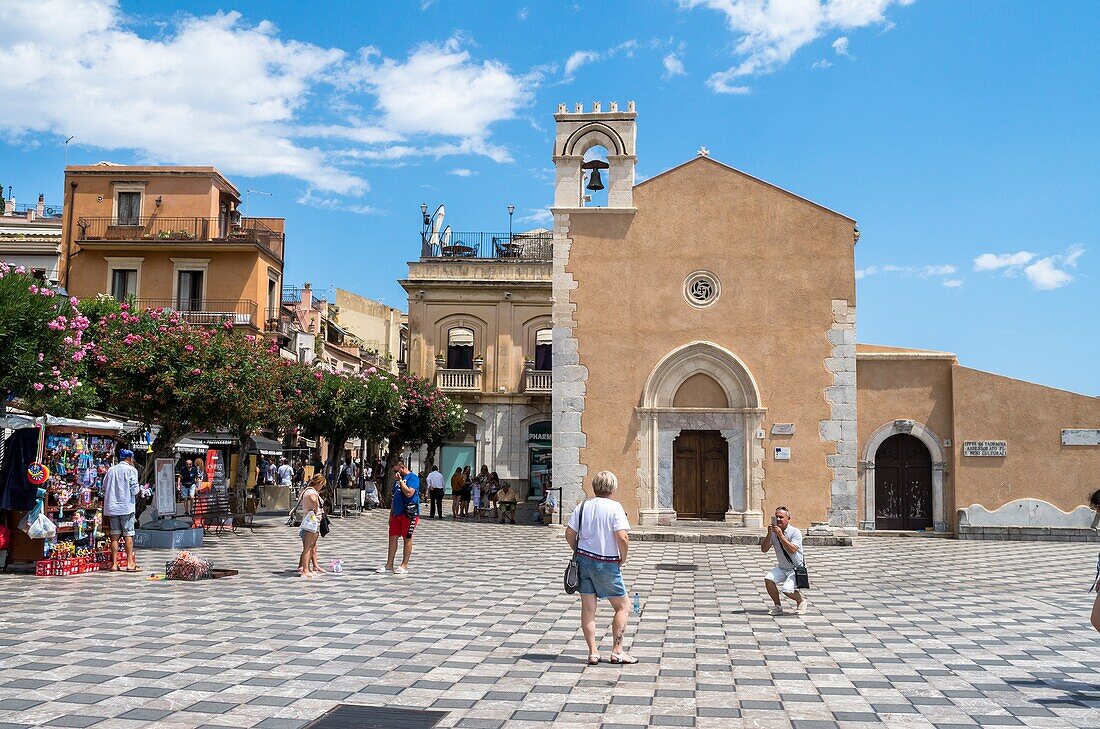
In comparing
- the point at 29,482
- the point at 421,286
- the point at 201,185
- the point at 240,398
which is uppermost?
the point at 201,185

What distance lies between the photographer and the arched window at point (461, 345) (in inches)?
1447

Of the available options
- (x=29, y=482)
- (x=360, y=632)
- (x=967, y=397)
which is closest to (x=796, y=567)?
(x=360, y=632)

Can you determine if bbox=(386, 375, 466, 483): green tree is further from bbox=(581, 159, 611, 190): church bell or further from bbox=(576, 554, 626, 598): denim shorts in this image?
bbox=(576, 554, 626, 598): denim shorts

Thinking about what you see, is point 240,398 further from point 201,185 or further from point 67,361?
point 201,185

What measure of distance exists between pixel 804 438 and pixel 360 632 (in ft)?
46.8

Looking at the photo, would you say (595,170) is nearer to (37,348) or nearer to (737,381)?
(737,381)

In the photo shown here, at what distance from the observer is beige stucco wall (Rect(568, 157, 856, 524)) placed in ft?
69.1

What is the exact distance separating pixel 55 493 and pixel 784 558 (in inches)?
378

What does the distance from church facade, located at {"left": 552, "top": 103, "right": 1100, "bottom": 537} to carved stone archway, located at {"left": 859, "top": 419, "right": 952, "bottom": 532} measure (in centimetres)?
3

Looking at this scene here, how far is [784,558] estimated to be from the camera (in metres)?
10.4

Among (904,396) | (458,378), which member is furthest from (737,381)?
(458,378)

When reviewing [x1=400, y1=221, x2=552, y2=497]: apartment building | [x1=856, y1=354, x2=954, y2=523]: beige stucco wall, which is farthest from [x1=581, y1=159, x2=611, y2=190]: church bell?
[x1=400, y1=221, x2=552, y2=497]: apartment building

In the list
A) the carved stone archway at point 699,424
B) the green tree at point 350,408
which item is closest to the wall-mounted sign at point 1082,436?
the carved stone archway at point 699,424

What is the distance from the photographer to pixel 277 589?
37.8 feet
